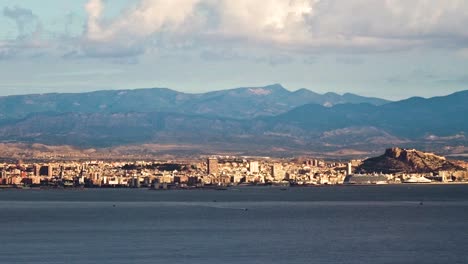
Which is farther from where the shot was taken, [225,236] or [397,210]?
[397,210]

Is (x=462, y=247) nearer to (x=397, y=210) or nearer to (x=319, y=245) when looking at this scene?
(x=319, y=245)

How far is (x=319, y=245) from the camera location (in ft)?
237

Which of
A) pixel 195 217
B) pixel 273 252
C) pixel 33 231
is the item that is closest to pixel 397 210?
pixel 195 217

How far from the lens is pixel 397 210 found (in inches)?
4592

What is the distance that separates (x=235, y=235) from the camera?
3177 inches

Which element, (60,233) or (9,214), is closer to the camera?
(60,233)

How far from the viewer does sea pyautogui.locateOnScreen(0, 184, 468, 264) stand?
65.4m

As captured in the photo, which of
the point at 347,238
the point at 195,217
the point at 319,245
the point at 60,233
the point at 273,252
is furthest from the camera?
the point at 195,217

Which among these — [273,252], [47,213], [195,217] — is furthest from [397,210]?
[273,252]

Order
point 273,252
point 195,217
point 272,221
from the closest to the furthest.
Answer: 1. point 273,252
2. point 272,221
3. point 195,217

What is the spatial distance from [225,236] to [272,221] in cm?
1788

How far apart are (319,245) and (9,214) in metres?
47.2

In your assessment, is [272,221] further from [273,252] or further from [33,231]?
[273,252]

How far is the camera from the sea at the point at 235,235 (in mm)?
65375
